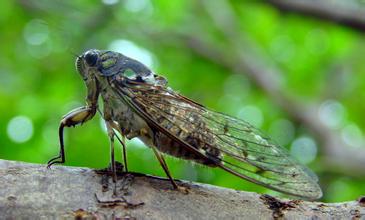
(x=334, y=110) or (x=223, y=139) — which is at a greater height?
(x=334, y=110)

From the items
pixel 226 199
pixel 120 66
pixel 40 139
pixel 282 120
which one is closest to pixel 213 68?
pixel 282 120

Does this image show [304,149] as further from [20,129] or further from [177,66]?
[20,129]

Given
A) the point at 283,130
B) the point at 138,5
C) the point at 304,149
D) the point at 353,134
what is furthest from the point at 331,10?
the point at 138,5

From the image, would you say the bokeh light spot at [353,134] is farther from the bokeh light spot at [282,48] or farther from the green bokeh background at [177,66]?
the bokeh light spot at [282,48]

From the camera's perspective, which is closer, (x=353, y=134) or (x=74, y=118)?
(x=74, y=118)

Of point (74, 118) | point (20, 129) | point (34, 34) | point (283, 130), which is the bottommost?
point (74, 118)

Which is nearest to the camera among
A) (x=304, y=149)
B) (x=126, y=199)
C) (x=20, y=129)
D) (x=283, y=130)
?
(x=126, y=199)

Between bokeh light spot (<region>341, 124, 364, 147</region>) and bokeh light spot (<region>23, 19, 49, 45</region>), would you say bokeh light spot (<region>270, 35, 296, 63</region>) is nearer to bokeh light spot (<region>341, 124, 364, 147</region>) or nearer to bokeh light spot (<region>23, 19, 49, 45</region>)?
bokeh light spot (<region>341, 124, 364, 147</region>)

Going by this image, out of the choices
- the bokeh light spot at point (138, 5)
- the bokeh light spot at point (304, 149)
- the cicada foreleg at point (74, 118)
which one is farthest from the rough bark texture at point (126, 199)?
the bokeh light spot at point (138, 5)
